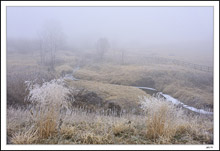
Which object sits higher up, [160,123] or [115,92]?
[115,92]

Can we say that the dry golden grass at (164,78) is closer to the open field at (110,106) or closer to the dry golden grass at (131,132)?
the open field at (110,106)

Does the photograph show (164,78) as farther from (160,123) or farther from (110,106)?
(160,123)

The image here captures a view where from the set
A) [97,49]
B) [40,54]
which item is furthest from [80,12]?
[40,54]

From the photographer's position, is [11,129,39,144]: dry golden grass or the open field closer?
[11,129,39,144]: dry golden grass

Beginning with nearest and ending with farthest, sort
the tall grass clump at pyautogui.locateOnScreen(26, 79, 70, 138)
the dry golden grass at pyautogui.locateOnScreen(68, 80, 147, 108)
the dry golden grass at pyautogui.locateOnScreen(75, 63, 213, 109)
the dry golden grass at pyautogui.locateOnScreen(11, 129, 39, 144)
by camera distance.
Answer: the dry golden grass at pyautogui.locateOnScreen(11, 129, 39, 144), the tall grass clump at pyautogui.locateOnScreen(26, 79, 70, 138), the dry golden grass at pyautogui.locateOnScreen(75, 63, 213, 109), the dry golden grass at pyautogui.locateOnScreen(68, 80, 147, 108)

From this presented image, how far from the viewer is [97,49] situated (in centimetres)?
493

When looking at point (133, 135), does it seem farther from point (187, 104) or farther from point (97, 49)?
point (97, 49)

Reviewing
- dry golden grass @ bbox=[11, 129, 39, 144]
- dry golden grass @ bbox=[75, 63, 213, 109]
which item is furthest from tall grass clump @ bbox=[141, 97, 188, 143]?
dry golden grass @ bbox=[11, 129, 39, 144]

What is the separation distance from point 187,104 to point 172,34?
197 cm

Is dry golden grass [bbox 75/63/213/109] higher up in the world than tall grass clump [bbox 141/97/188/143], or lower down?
higher up

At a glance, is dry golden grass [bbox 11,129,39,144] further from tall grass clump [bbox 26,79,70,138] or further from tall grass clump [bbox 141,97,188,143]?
tall grass clump [bbox 141,97,188,143]

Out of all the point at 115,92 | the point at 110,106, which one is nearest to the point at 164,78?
the point at 115,92

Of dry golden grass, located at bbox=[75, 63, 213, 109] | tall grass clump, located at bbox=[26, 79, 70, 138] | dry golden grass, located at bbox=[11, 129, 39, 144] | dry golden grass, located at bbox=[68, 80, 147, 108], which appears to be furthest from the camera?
dry golden grass, located at bbox=[68, 80, 147, 108]

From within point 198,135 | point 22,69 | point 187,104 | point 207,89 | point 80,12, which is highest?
point 80,12
